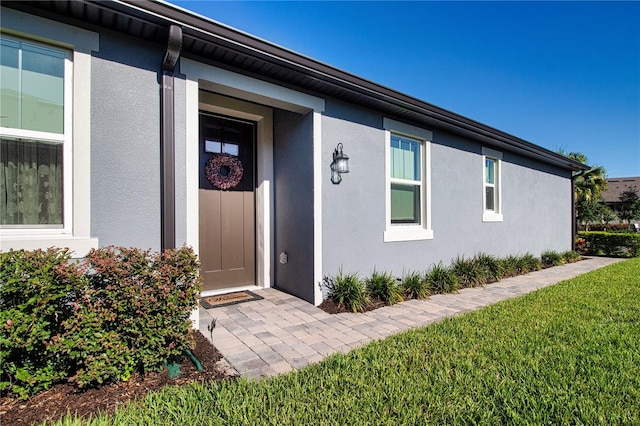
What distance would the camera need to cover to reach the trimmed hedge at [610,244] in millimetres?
11391

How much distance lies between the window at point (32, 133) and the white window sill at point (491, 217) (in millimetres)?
8236

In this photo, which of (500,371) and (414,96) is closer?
(500,371)

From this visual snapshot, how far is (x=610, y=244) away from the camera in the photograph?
12.0 meters

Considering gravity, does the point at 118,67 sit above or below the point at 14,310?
above

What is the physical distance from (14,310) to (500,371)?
3795 mm

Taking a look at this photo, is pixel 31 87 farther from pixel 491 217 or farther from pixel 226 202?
pixel 491 217

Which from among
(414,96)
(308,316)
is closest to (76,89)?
(308,316)

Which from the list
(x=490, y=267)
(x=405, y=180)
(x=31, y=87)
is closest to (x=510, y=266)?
(x=490, y=267)

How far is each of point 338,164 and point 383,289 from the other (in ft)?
7.23

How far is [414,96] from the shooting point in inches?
219

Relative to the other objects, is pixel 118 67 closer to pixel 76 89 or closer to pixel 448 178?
pixel 76 89

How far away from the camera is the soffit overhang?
294cm

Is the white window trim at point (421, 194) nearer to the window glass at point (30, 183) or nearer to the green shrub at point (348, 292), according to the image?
the green shrub at point (348, 292)

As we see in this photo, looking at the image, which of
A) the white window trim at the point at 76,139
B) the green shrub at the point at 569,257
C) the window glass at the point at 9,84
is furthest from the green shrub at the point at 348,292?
the green shrub at the point at 569,257
